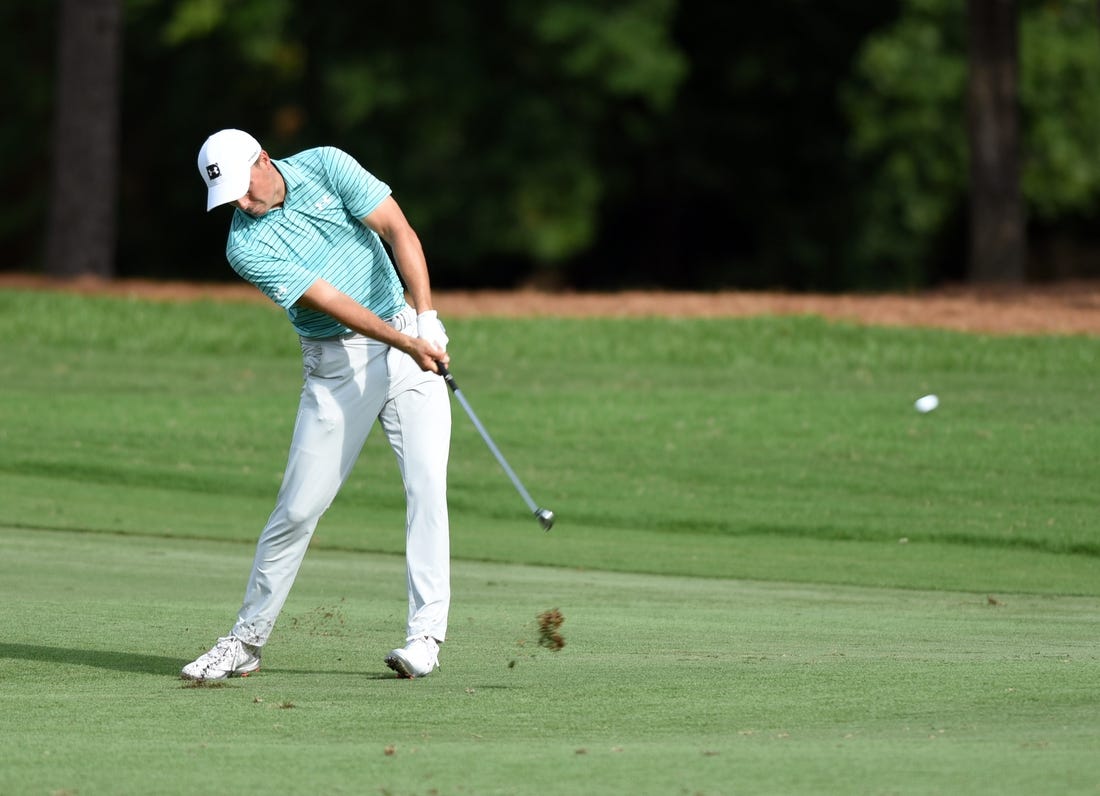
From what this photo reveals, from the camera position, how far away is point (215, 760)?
5355 millimetres

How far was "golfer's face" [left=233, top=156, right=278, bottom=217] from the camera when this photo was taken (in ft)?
22.6

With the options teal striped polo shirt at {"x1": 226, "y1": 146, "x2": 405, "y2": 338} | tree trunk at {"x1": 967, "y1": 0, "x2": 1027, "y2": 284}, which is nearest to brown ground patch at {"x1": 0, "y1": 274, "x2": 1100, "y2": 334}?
tree trunk at {"x1": 967, "y1": 0, "x2": 1027, "y2": 284}

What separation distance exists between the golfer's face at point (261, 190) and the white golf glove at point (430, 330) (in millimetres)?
730

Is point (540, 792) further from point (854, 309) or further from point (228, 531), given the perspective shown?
point (854, 309)

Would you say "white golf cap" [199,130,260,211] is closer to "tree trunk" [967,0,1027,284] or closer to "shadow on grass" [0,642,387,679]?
"shadow on grass" [0,642,387,679]

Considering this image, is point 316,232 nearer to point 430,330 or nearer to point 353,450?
point 430,330

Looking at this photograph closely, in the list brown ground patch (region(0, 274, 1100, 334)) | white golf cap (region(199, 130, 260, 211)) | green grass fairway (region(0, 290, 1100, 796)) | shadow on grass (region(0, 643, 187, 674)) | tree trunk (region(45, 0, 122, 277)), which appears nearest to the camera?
green grass fairway (region(0, 290, 1100, 796))

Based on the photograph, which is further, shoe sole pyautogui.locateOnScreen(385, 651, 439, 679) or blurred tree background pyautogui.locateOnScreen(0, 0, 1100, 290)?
blurred tree background pyautogui.locateOnScreen(0, 0, 1100, 290)

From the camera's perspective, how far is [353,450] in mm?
7219

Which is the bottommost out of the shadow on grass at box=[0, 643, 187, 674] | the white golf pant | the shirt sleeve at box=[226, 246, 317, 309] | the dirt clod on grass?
the shadow on grass at box=[0, 643, 187, 674]

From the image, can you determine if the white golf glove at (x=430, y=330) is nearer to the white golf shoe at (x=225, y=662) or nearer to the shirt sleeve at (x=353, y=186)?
the shirt sleeve at (x=353, y=186)

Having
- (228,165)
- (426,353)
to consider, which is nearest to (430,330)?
(426,353)

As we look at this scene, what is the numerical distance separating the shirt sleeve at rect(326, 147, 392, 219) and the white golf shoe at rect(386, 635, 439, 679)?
1.66m

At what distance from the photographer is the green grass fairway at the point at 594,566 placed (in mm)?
5469
